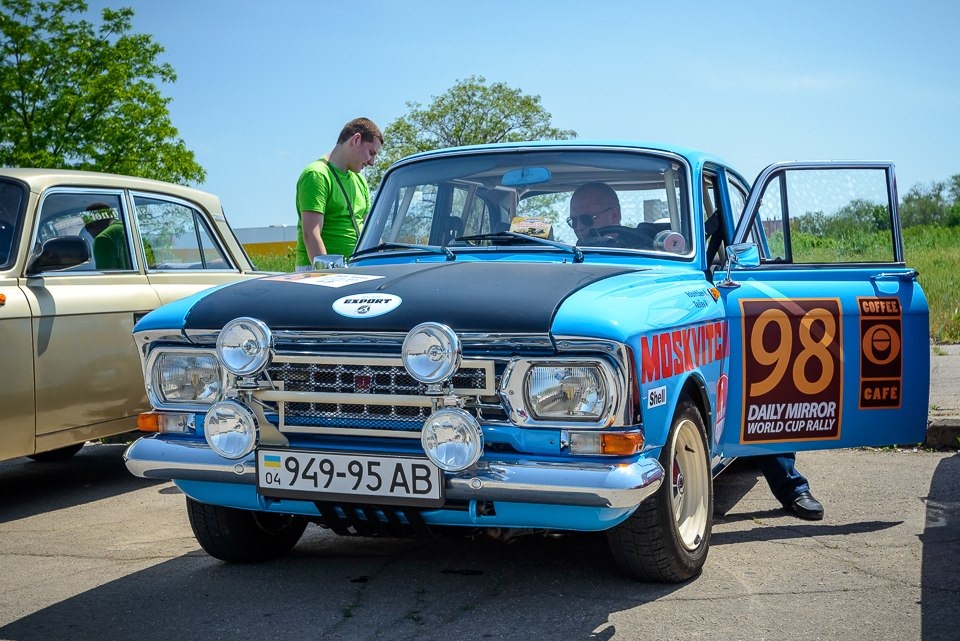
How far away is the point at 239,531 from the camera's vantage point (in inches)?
171

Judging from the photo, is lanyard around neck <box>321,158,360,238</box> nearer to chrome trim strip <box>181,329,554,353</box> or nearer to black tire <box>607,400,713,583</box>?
chrome trim strip <box>181,329,554,353</box>

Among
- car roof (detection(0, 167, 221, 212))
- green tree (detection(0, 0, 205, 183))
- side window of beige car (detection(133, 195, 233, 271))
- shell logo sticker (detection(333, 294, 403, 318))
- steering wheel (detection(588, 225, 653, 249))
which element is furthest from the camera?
green tree (detection(0, 0, 205, 183))

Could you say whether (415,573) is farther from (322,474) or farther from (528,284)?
(528,284)

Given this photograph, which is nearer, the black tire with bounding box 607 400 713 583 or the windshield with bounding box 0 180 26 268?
the black tire with bounding box 607 400 713 583

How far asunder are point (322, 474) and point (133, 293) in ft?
10.4

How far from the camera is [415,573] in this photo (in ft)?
14.0

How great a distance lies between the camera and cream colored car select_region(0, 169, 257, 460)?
557 centimetres

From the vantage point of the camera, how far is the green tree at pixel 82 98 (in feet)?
90.3

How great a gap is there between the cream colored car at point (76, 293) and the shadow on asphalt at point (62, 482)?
1.27 feet

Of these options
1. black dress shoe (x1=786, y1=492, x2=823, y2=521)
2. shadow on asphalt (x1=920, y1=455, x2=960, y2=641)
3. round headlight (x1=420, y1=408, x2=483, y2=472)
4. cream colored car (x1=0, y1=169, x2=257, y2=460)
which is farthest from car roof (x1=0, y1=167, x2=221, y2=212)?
shadow on asphalt (x1=920, y1=455, x2=960, y2=641)

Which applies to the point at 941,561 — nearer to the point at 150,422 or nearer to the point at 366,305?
the point at 366,305

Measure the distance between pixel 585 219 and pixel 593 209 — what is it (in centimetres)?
6

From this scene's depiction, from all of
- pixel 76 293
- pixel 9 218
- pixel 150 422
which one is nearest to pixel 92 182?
pixel 9 218

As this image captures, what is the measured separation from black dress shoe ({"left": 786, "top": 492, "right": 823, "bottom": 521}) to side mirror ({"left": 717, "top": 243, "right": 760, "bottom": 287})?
120 cm
